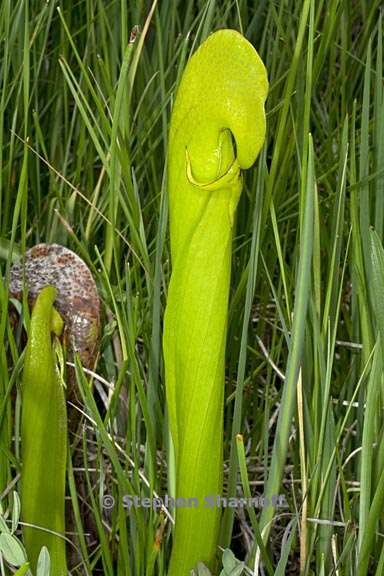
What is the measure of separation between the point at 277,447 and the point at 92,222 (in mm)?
454

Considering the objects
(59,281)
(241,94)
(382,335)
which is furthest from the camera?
(59,281)

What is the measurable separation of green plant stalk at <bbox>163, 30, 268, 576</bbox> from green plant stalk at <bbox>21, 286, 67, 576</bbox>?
9 cm

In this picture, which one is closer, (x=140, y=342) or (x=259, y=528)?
(x=259, y=528)

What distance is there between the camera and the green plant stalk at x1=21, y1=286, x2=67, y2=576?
0.68 m

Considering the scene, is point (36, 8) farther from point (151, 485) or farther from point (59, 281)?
point (151, 485)

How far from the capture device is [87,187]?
110 centimetres

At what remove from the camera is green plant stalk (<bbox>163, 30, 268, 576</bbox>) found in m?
0.55

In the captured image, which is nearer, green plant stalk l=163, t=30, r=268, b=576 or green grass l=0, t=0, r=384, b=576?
green plant stalk l=163, t=30, r=268, b=576

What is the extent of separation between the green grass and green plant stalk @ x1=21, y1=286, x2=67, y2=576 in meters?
0.02

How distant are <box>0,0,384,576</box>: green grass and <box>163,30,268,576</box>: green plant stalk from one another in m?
0.03

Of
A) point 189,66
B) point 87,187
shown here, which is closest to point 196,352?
point 189,66

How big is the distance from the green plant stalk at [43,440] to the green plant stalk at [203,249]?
0.09 metres

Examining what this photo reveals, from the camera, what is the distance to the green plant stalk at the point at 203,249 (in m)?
0.55

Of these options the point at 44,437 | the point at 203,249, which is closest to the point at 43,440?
the point at 44,437
